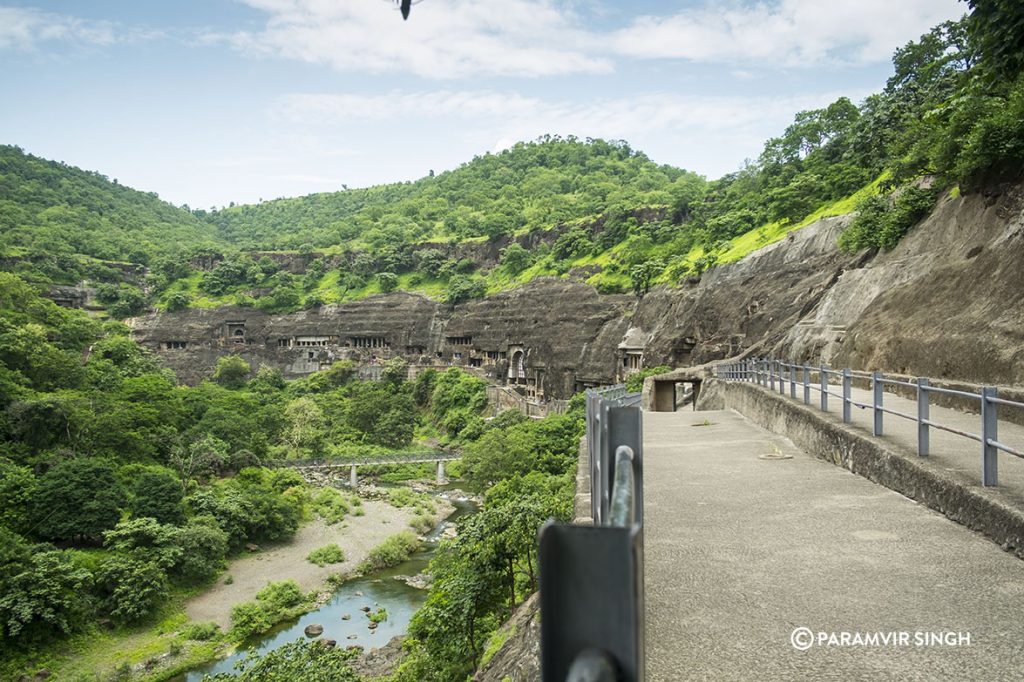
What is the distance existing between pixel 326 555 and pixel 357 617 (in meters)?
5.48

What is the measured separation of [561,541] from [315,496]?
129 feet

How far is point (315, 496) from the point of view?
124 ft

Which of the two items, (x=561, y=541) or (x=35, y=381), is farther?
(x=35, y=381)

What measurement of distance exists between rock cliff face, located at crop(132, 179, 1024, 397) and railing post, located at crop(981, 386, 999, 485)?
6.03 metres

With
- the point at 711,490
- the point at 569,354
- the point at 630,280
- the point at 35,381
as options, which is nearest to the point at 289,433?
the point at 35,381

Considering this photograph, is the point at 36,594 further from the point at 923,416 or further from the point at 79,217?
the point at 79,217

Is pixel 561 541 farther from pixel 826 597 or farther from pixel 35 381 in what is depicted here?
pixel 35 381

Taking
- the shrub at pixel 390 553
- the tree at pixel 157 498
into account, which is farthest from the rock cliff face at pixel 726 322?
the tree at pixel 157 498

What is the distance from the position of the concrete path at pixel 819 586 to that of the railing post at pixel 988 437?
1.57 feet

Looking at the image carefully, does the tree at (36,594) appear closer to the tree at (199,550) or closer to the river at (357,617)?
the tree at (199,550)

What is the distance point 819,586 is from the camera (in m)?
4.16

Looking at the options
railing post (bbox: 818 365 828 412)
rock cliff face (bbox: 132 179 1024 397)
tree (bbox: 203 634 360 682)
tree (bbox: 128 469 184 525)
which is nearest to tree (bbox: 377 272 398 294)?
rock cliff face (bbox: 132 179 1024 397)

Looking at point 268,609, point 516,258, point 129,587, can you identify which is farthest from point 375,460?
point 516,258

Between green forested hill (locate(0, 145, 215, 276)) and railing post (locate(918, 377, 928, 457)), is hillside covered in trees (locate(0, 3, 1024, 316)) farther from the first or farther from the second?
railing post (locate(918, 377, 928, 457))
